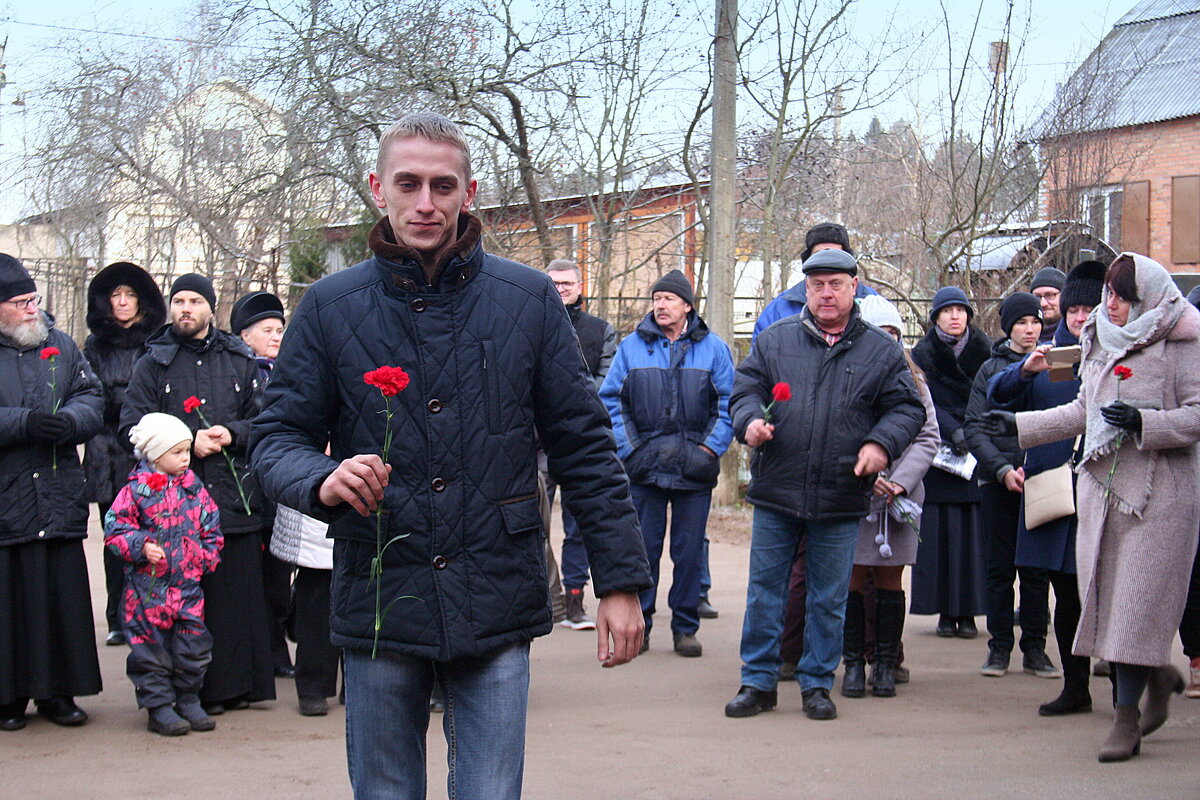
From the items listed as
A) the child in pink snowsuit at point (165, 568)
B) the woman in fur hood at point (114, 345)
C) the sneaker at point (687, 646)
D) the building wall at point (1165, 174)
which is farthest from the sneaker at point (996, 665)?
the building wall at point (1165, 174)

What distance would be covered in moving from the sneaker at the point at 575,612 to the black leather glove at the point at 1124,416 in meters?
4.14

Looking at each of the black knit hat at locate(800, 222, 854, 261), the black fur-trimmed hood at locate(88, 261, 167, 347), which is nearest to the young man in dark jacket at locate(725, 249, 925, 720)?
the black knit hat at locate(800, 222, 854, 261)

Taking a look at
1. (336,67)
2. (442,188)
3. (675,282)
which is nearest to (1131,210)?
(336,67)

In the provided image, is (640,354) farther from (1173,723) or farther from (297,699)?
(1173,723)

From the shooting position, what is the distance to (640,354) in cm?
794

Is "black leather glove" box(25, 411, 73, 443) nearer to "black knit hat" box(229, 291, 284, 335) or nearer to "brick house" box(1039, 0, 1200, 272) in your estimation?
"black knit hat" box(229, 291, 284, 335)

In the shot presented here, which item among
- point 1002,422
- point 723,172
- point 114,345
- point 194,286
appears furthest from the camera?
point 723,172

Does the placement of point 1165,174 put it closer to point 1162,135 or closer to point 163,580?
point 1162,135

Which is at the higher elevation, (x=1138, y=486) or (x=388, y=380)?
(x=388, y=380)

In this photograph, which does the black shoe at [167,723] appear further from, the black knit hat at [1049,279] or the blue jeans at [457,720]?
the black knit hat at [1049,279]

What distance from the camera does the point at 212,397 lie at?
6.63 metres

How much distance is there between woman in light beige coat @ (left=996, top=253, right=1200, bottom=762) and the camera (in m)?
5.40

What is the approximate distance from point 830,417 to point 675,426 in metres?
1.73

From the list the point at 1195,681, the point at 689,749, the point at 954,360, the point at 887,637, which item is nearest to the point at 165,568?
the point at 689,749
